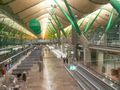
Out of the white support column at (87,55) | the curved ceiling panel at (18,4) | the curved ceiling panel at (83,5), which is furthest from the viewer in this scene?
the curved ceiling panel at (83,5)

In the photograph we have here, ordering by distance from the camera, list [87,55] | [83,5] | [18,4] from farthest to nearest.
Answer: [83,5] → [18,4] → [87,55]

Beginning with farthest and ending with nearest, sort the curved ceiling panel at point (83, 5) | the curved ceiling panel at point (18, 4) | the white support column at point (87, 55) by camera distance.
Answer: the curved ceiling panel at point (83, 5)
the white support column at point (87, 55)
the curved ceiling panel at point (18, 4)

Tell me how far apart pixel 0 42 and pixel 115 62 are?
45.4 feet

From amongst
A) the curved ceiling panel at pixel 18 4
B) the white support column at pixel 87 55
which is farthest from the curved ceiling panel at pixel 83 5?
the white support column at pixel 87 55

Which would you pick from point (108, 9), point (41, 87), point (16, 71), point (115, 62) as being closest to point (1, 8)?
point (16, 71)

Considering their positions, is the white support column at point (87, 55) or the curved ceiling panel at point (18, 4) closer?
the curved ceiling panel at point (18, 4)

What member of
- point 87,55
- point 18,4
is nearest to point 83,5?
point 87,55

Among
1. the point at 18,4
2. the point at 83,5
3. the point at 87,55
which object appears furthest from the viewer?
the point at 83,5

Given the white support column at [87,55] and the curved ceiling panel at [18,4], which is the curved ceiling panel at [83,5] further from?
the white support column at [87,55]

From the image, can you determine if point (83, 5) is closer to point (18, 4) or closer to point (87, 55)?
point (87, 55)

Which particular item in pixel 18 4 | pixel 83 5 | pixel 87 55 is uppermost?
pixel 83 5

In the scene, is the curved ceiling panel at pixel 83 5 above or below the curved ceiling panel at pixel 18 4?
above

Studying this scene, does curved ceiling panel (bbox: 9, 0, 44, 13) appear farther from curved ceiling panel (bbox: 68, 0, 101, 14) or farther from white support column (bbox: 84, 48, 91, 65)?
white support column (bbox: 84, 48, 91, 65)

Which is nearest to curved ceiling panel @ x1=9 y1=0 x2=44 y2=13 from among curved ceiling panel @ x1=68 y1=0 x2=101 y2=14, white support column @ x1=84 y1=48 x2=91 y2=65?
curved ceiling panel @ x1=68 y1=0 x2=101 y2=14
